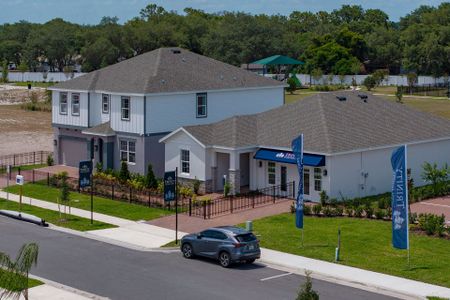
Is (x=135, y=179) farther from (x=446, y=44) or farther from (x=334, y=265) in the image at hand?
(x=446, y=44)

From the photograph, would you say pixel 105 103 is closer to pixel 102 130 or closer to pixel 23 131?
pixel 102 130

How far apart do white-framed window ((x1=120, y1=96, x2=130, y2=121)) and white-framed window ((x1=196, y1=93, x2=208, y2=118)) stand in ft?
15.3

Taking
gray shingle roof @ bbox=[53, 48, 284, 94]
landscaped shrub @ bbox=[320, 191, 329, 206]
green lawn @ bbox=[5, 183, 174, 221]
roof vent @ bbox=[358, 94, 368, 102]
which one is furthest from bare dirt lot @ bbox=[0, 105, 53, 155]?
landscaped shrub @ bbox=[320, 191, 329, 206]

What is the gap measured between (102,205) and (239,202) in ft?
23.1

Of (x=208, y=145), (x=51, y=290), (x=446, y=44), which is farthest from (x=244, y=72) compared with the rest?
(x=446, y=44)

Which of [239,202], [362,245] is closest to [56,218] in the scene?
[239,202]

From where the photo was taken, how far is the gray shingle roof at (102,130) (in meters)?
51.9

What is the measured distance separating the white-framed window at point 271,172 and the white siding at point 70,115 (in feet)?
46.4

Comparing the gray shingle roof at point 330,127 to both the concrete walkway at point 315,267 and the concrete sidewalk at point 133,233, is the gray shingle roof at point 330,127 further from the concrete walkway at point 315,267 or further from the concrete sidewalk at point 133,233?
the concrete walkway at point 315,267

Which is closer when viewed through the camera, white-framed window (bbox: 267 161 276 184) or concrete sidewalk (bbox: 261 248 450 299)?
concrete sidewalk (bbox: 261 248 450 299)

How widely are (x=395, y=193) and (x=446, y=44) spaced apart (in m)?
95.2

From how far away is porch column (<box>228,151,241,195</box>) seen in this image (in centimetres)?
4534

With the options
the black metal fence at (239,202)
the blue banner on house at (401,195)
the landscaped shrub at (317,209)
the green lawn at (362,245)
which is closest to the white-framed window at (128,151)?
the black metal fence at (239,202)

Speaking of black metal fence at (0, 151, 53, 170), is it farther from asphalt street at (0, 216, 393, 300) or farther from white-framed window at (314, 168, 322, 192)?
asphalt street at (0, 216, 393, 300)
